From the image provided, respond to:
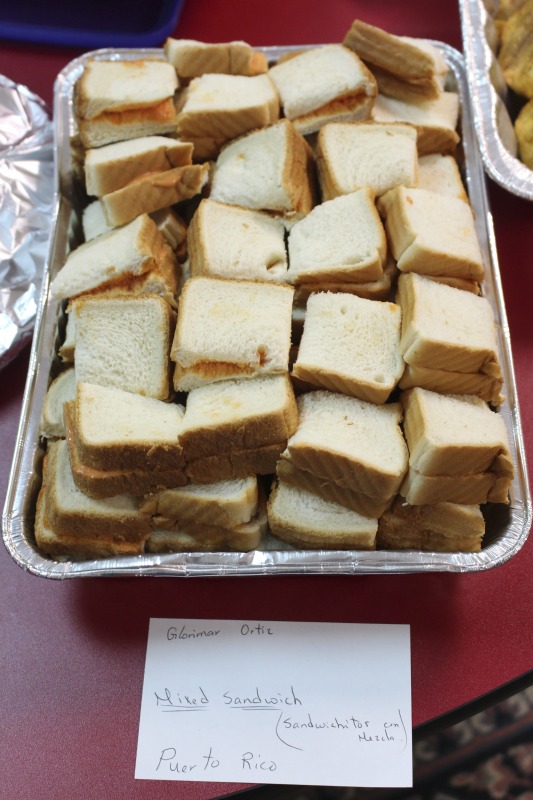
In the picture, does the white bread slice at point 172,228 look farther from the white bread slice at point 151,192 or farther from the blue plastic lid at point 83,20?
the blue plastic lid at point 83,20

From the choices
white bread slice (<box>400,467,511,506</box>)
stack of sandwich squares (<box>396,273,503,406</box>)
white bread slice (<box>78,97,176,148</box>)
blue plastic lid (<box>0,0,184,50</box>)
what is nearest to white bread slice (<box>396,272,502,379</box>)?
stack of sandwich squares (<box>396,273,503,406</box>)

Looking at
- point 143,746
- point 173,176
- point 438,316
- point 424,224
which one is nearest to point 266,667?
point 143,746

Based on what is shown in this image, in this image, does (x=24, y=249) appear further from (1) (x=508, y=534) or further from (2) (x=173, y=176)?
(1) (x=508, y=534)

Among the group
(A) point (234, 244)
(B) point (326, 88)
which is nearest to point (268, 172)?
(A) point (234, 244)

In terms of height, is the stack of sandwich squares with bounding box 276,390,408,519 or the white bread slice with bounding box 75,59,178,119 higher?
the white bread slice with bounding box 75,59,178,119

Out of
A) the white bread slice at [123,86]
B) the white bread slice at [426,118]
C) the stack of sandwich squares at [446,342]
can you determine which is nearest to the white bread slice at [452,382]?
the stack of sandwich squares at [446,342]

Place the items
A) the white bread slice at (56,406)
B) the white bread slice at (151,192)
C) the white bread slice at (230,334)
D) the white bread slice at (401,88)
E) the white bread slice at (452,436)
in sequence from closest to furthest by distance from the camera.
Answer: the white bread slice at (452,436)
the white bread slice at (230,334)
the white bread slice at (56,406)
the white bread slice at (151,192)
the white bread slice at (401,88)

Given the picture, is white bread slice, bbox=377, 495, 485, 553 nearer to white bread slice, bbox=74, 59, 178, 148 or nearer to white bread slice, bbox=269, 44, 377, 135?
white bread slice, bbox=269, 44, 377, 135
